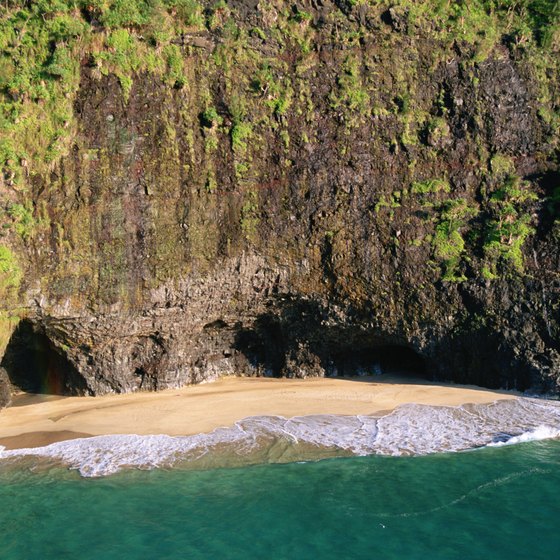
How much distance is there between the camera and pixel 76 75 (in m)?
16.0

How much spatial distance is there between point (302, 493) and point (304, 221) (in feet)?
29.6

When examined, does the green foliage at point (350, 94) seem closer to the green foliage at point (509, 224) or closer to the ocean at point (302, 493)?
the green foliage at point (509, 224)

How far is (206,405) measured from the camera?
15000 mm

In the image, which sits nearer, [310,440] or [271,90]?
[310,440]

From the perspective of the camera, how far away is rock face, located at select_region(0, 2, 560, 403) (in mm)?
15742

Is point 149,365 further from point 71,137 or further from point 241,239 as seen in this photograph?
point 71,137

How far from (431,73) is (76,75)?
10.8 meters

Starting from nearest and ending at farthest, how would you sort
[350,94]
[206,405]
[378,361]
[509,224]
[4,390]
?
1. [206,405]
2. [4,390]
3. [509,224]
4. [350,94]
5. [378,361]

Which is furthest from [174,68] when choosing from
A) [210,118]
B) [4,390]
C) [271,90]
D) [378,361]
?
[378,361]

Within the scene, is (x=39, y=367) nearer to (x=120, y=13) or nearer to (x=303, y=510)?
(x=120, y=13)

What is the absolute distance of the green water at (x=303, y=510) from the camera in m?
8.41

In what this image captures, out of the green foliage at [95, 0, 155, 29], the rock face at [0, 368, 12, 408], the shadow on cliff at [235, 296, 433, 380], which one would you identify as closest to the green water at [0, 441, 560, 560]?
the rock face at [0, 368, 12, 408]

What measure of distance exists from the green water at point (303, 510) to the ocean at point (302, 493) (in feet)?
0.10

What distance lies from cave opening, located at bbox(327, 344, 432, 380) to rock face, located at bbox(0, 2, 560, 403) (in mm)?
73
